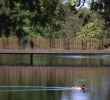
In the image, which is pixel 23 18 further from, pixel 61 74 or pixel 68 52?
pixel 68 52

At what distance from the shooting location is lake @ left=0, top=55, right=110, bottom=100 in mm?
26703

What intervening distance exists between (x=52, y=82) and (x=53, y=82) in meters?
0.09

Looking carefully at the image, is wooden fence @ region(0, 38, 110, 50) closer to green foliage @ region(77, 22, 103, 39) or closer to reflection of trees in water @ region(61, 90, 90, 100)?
green foliage @ region(77, 22, 103, 39)

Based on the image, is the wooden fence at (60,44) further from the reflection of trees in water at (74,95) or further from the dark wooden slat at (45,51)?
the reflection of trees in water at (74,95)

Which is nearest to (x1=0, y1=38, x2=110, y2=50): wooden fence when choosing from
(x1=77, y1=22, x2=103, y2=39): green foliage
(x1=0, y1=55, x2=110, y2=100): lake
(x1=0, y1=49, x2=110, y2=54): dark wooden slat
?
(x1=0, y1=49, x2=110, y2=54): dark wooden slat

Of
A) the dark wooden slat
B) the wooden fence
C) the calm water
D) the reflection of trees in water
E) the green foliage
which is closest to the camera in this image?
the reflection of trees in water

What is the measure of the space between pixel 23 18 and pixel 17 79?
26.1m

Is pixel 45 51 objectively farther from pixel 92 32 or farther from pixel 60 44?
pixel 92 32

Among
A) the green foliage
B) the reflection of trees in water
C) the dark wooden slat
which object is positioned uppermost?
the green foliage

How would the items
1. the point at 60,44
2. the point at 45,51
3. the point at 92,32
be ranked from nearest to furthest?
the point at 45,51, the point at 60,44, the point at 92,32

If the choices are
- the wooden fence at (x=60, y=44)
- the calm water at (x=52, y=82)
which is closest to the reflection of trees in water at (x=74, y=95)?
the calm water at (x=52, y=82)

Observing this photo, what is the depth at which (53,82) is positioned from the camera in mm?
32625

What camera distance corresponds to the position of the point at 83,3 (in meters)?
14.9

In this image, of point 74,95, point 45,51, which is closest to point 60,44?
point 45,51
